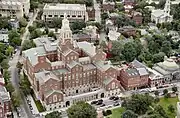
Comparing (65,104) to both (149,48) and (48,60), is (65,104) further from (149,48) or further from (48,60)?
(149,48)

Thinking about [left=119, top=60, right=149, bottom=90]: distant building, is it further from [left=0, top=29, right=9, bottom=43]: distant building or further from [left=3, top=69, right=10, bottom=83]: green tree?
[left=0, top=29, right=9, bottom=43]: distant building

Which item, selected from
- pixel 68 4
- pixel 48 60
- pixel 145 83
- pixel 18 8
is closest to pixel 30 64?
pixel 48 60

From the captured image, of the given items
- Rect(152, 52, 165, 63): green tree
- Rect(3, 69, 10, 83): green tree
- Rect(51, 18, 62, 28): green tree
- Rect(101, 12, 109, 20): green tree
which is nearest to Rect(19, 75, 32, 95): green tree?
Rect(3, 69, 10, 83): green tree

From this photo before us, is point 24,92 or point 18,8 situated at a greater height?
point 18,8

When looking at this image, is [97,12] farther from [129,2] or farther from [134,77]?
[134,77]

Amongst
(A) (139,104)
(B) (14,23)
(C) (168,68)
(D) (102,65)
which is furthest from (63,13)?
(A) (139,104)
